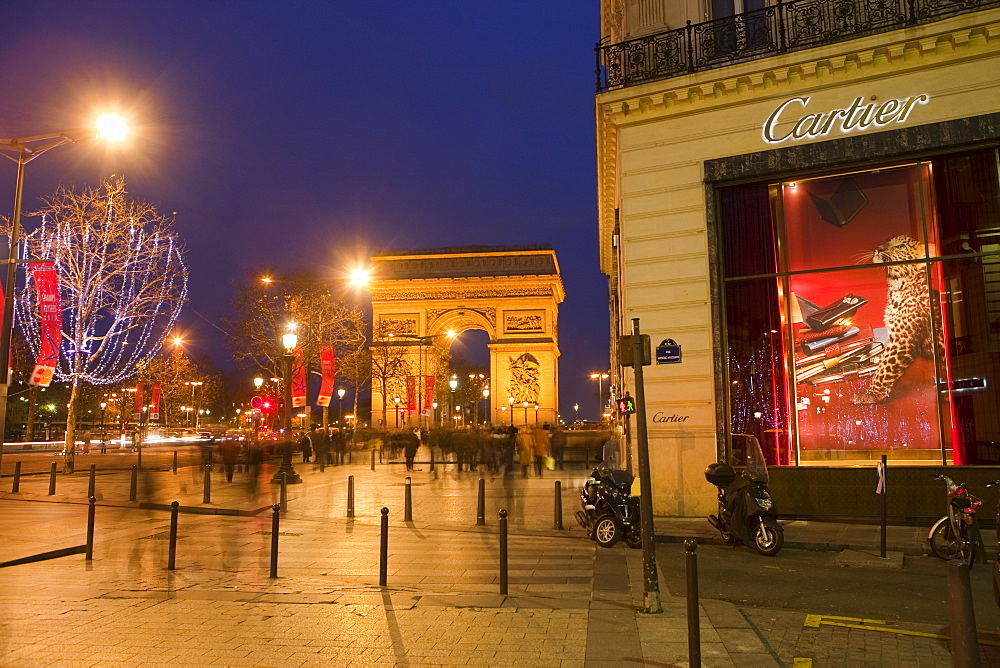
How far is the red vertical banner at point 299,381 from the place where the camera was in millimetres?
32531

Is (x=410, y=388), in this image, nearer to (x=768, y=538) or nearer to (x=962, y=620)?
(x=768, y=538)

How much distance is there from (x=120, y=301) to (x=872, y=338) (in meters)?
24.1

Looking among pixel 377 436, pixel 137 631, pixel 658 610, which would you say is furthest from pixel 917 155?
pixel 377 436

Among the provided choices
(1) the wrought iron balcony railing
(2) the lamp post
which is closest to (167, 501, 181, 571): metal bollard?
(2) the lamp post

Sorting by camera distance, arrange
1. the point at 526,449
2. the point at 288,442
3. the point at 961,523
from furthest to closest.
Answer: the point at 526,449 → the point at 288,442 → the point at 961,523

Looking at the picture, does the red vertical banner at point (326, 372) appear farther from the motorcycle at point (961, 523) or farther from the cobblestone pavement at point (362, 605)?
the motorcycle at point (961, 523)

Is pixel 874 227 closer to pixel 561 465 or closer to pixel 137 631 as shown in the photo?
pixel 137 631

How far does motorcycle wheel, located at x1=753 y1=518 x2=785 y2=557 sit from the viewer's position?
10.2 meters

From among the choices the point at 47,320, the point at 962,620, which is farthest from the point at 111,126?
the point at 962,620

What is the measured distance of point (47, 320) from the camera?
20.8m

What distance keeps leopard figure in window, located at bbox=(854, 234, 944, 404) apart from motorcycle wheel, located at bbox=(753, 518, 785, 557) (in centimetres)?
524

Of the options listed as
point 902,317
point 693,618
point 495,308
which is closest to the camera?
point 693,618

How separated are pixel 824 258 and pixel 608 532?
7.30 meters

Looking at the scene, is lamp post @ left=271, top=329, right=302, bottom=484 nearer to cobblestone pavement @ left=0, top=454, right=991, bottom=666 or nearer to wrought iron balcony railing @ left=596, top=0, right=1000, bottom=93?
cobblestone pavement @ left=0, top=454, right=991, bottom=666
